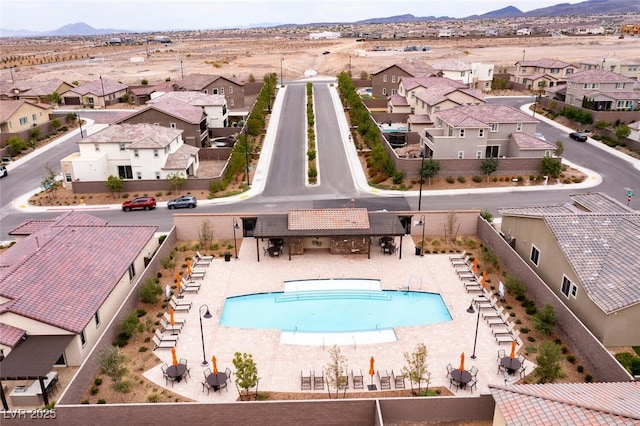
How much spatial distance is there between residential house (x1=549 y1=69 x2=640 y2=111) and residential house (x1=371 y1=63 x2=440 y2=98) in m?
25.9

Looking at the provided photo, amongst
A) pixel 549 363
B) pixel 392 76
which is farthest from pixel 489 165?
pixel 392 76

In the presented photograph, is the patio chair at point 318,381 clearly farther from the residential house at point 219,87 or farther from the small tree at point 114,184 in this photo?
the residential house at point 219,87

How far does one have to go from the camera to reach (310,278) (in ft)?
118

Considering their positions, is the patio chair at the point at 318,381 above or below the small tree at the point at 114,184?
below

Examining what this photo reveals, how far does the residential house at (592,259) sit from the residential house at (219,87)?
6730 cm

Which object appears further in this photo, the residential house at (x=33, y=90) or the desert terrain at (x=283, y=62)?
the desert terrain at (x=283, y=62)

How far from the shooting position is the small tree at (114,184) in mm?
51562

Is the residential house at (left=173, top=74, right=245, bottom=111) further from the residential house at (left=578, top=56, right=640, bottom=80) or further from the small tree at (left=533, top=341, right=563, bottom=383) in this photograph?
the small tree at (left=533, top=341, right=563, bottom=383)

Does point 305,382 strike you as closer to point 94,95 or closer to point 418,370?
point 418,370

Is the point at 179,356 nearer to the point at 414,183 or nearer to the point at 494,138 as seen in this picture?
the point at 414,183

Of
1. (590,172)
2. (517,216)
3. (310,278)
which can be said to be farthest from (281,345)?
(590,172)

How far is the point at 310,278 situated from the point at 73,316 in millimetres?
16032

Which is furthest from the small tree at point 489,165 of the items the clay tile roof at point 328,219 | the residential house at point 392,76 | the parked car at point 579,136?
the residential house at point 392,76

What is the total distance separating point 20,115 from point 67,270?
5681 centimetres
